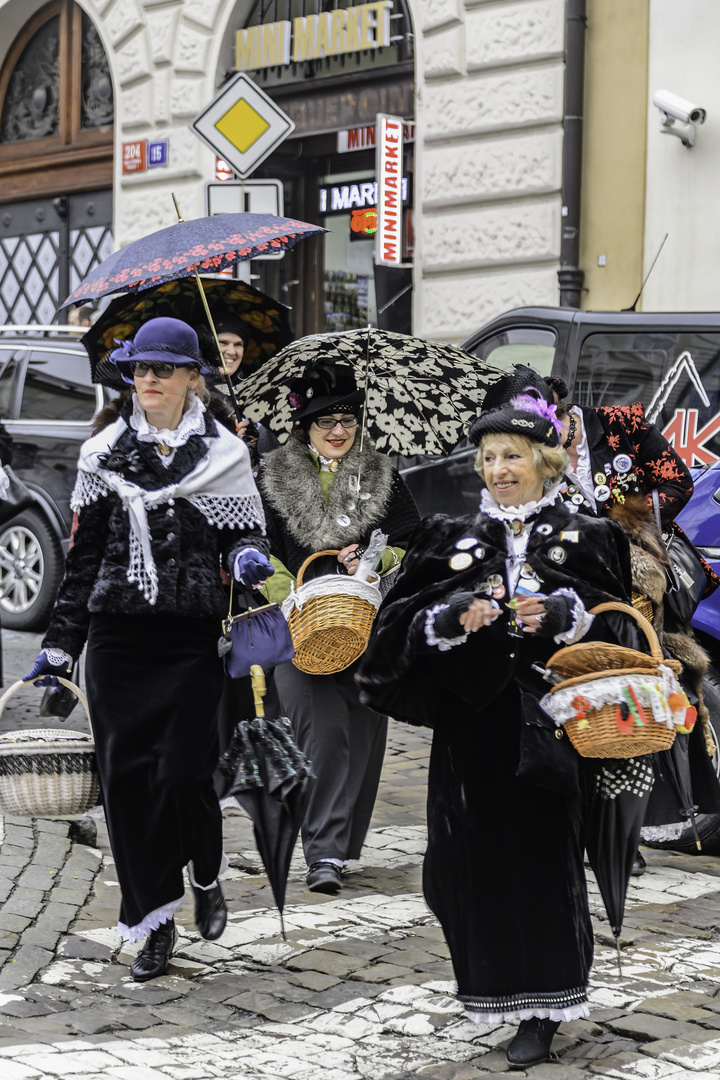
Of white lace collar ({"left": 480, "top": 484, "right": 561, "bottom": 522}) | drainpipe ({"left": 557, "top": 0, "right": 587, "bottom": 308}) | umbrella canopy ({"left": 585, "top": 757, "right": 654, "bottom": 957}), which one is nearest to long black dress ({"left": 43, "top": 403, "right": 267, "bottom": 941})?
white lace collar ({"left": 480, "top": 484, "right": 561, "bottom": 522})

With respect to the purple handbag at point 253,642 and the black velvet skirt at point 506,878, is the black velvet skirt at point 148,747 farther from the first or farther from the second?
the black velvet skirt at point 506,878

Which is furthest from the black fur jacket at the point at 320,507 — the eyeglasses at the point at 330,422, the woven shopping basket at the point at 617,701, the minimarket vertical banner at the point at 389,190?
the minimarket vertical banner at the point at 389,190

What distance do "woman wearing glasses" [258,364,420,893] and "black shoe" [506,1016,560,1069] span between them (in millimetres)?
1916

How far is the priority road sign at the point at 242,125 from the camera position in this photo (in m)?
9.19

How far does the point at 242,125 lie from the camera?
30.4 feet

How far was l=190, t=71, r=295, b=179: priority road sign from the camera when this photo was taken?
30.1 ft

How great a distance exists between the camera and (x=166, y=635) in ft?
16.7

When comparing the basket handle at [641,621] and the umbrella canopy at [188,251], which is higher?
the umbrella canopy at [188,251]

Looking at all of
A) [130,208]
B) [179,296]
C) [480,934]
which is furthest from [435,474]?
[130,208]

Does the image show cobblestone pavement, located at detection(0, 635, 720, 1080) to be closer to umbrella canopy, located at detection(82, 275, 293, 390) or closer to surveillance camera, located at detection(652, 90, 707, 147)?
umbrella canopy, located at detection(82, 275, 293, 390)

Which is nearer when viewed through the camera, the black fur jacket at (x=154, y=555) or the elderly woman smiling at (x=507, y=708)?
the elderly woman smiling at (x=507, y=708)

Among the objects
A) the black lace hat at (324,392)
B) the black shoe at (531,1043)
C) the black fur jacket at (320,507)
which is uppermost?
the black lace hat at (324,392)

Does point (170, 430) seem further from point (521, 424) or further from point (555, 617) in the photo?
point (555, 617)

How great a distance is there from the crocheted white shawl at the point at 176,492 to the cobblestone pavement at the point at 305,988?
1198mm
